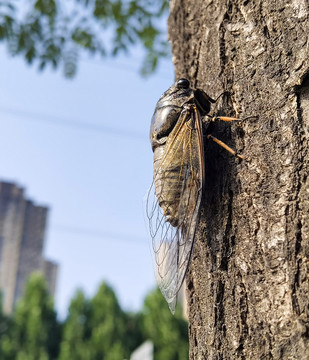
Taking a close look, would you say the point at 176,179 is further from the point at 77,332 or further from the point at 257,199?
the point at 77,332

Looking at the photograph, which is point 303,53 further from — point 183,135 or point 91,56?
point 91,56

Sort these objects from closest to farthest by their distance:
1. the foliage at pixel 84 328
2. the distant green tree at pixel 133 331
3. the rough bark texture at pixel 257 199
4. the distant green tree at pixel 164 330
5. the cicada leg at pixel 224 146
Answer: the rough bark texture at pixel 257 199
the cicada leg at pixel 224 146
the distant green tree at pixel 164 330
the foliage at pixel 84 328
the distant green tree at pixel 133 331

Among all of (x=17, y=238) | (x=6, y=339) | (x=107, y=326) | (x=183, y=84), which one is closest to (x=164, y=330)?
(x=107, y=326)

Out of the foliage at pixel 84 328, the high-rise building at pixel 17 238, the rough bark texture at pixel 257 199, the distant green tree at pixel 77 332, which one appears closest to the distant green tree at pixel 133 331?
the foliage at pixel 84 328

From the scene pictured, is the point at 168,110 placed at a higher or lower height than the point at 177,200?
higher

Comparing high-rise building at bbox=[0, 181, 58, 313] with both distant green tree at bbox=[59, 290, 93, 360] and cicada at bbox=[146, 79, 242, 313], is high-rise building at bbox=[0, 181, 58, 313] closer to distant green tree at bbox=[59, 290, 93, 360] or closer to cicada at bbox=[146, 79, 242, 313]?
distant green tree at bbox=[59, 290, 93, 360]

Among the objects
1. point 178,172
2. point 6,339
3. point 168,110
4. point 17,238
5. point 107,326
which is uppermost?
point 17,238

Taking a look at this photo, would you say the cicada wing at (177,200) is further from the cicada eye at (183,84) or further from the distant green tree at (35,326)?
the distant green tree at (35,326)
